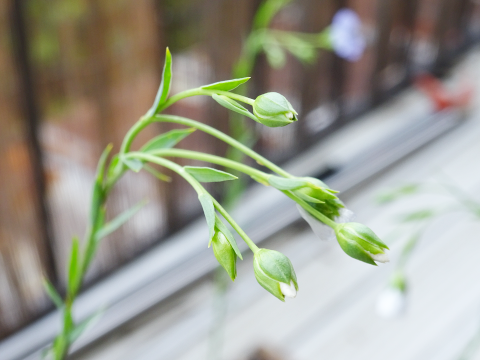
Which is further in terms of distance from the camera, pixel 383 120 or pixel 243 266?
pixel 383 120

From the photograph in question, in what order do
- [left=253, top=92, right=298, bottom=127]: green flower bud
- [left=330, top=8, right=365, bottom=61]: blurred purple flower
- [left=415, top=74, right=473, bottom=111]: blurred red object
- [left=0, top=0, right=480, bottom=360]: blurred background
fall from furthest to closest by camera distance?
[left=415, top=74, right=473, bottom=111]: blurred red object
[left=330, top=8, right=365, bottom=61]: blurred purple flower
[left=0, top=0, right=480, bottom=360]: blurred background
[left=253, top=92, right=298, bottom=127]: green flower bud

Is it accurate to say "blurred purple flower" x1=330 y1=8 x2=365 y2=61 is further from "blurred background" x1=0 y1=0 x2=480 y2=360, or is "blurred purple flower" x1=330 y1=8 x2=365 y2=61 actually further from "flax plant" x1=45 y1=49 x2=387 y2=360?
"flax plant" x1=45 y1=49 x2=387 y2=360

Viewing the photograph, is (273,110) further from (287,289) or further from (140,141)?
(140,141)

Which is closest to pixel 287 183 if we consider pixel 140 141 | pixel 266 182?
pixel 266 182

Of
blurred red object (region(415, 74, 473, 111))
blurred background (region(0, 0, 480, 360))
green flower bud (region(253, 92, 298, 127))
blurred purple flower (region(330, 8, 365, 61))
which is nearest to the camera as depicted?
green flower bud (region(253, 92, 298, 127))

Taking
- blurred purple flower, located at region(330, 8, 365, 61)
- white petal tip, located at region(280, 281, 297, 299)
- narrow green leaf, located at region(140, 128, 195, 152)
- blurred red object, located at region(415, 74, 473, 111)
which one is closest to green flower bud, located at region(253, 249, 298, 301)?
white petal tip, located at region(280, 281, 297, 299)

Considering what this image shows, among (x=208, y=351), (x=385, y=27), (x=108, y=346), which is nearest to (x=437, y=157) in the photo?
(x=385, y=27)

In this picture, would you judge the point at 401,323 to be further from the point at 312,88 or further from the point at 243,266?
the point at 312,88
